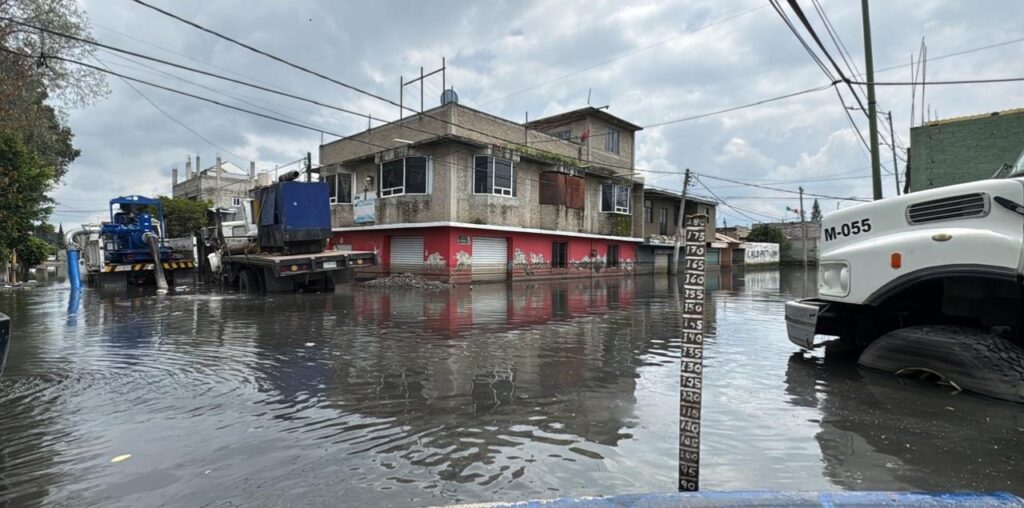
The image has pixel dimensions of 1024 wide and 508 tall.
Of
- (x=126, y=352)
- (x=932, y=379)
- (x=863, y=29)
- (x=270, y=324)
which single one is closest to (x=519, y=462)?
(x=932, y=379)

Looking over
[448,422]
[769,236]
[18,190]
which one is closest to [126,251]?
[18,190]

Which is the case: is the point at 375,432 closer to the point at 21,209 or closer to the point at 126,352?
the point at 126,352

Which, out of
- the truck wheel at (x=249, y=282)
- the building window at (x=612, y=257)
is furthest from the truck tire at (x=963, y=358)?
the building window at (x=612, y=257)

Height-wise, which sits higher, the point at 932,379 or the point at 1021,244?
the point at 1021,244

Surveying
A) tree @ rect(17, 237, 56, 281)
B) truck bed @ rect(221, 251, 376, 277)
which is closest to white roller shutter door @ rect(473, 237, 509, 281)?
truck bed @ rect(221, 251, 376, 277)

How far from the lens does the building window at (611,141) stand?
1157 inches

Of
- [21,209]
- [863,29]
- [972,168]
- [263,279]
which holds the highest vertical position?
[863,29]

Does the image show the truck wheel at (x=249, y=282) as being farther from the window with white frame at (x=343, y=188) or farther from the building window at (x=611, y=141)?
the building window at (x=611, y=141)

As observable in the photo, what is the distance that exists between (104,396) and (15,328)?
676 centimetres

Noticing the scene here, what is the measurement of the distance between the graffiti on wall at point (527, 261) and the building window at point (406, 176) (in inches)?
205

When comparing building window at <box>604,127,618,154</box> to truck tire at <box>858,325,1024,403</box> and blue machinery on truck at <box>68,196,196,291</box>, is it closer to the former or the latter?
blue machinery on truck at <box>68,196,196,291</box>

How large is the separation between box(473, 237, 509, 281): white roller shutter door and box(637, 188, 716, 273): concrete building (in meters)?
12.1

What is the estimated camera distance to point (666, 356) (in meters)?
6.82

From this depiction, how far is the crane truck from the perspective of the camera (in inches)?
156
